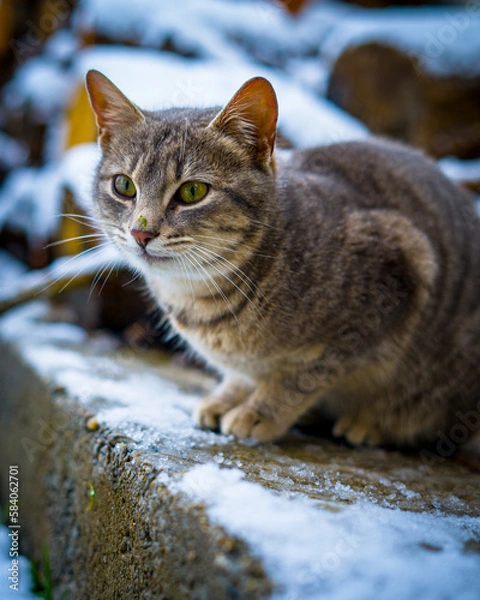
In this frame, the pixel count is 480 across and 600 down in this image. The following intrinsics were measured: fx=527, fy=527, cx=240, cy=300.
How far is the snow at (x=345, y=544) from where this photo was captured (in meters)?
0.98

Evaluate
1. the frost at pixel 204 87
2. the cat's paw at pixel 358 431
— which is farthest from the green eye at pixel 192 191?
the frost at pixel 204 87

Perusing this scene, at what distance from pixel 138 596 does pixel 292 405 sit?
86 cm

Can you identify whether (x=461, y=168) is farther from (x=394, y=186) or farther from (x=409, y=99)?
(x=394, y=186)

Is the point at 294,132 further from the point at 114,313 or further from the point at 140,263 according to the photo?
the point at 140,263

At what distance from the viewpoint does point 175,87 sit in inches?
124

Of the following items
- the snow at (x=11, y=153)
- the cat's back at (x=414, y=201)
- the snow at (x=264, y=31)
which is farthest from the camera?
the snow at (x=11, y=153)

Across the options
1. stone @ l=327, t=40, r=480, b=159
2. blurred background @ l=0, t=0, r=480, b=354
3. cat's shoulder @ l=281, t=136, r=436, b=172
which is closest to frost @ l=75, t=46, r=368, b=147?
blurred background @ l=0, t=0, r=480, b=354

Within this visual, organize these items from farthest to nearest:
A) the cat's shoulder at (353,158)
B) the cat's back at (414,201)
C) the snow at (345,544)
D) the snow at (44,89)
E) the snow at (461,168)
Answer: the snow at (44,89)
the snow at (461,168)
the cat's shoulder at (353,158)
the cat's back at (414,201)
the snow at (345,544)

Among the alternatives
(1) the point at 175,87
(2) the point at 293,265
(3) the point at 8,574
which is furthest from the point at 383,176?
(3) the point at 8,574

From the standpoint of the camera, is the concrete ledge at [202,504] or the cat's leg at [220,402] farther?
the cat's leg at [220,402]

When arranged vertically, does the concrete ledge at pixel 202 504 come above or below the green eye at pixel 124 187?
below

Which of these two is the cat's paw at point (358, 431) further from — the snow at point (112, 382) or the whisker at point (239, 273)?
the whisker at point (239, 273)

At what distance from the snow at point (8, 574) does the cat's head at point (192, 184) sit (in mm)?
1259

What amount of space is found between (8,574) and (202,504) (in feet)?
4.22
